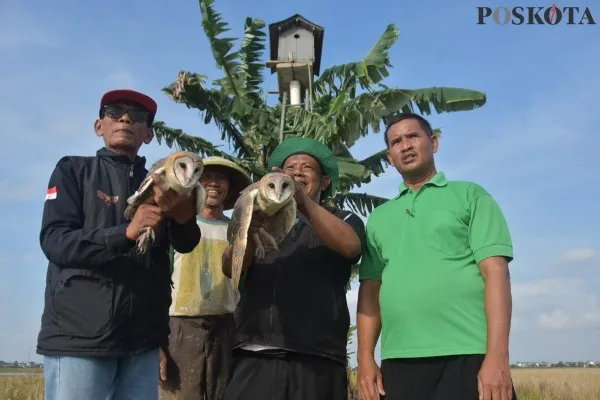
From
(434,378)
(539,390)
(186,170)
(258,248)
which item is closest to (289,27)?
(539,390)

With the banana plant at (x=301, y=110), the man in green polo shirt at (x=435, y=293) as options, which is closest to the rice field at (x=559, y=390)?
the banana plant at (x=301, y=110)

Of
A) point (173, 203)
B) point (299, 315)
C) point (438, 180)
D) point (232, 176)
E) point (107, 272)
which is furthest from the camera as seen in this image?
point (232, 176)

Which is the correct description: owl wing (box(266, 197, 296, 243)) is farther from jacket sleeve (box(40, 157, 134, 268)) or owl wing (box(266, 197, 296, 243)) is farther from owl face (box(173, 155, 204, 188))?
jacket sleeve (box(40, 157, 134, 268))

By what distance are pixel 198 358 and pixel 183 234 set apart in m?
1.47

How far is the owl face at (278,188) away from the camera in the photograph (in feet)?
8.88

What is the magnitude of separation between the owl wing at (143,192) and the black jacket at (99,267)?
0.08 metres

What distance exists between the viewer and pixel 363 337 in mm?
3229

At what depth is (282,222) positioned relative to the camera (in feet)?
9.52

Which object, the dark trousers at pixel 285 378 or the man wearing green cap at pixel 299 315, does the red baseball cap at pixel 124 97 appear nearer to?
the man wearing green cap at pixel 299 315

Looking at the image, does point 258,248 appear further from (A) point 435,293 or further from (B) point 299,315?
(A) point 435,293

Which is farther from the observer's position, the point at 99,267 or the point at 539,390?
the point at 539,390

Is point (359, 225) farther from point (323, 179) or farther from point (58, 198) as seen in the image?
point (58, 198)

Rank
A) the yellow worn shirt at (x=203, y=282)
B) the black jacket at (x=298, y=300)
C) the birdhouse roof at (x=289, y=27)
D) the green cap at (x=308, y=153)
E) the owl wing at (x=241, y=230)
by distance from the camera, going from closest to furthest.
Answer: the owl wing at (x=241, y=230)
the black jacket at (x=298, y=300)
the green cap at (x=308, y=153)
the yellow worn shirt at (x=203, y=282)
the birdhouse roof at (x=289, y=27)

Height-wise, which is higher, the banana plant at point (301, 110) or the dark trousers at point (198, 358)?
the banana plant at point (301, 110)
